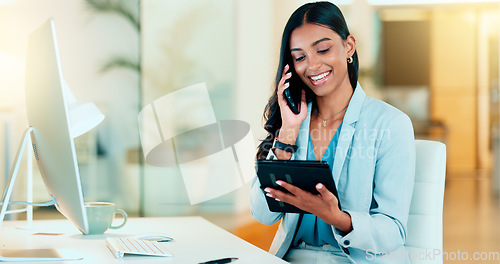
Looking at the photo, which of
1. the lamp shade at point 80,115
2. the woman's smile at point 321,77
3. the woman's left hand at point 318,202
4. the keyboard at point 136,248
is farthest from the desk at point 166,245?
the woman's smile at point 321,77

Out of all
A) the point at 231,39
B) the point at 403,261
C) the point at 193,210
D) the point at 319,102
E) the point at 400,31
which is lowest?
the point at 193,210

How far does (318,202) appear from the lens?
4.69 ft

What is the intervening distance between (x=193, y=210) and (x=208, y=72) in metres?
1.14

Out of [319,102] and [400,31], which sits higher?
[400,31]

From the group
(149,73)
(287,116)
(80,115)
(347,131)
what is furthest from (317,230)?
(149,73)

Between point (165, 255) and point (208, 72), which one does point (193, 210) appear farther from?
point (165, 255)

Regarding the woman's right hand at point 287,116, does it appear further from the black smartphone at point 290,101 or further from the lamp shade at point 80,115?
the lamp shade at point 80,115

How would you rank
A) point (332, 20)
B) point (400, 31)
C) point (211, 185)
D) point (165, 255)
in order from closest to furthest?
point (165, 255), point (332, 20), point (211, 185), point (400, 31)

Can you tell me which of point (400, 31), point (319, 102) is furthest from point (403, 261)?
point (400, 31)

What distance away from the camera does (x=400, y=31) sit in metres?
8.48

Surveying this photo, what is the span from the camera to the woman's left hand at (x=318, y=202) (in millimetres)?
1415

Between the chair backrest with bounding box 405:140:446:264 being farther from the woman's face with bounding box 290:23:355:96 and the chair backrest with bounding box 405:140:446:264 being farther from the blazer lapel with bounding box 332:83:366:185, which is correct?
the woman's face with bounding box 290:23:355:96

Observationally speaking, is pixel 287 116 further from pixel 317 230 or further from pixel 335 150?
pixel 317 230

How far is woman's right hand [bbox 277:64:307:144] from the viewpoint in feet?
6.04
